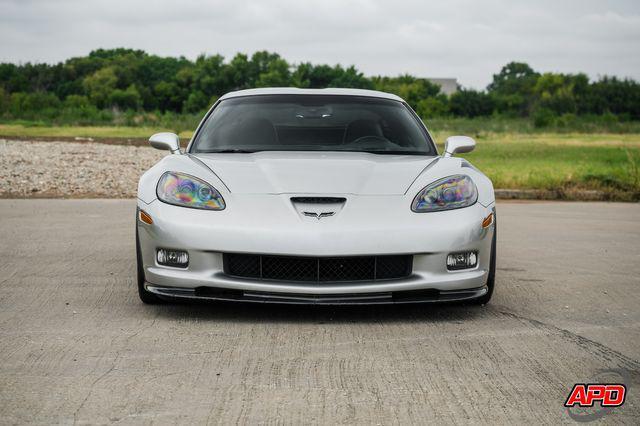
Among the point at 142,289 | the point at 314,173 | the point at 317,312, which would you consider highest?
the point at 314,173

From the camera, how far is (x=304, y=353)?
430 centimetres

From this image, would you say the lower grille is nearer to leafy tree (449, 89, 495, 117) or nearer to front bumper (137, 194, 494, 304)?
front bumper (137, 194, 494, 304)

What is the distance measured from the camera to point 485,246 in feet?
17.0

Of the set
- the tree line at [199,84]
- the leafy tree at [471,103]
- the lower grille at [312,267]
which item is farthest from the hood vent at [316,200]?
the leafy tree at [471,103]

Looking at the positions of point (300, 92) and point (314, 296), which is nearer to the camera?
point (314, 296)

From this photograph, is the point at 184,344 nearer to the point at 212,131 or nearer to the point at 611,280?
the point at 212,131

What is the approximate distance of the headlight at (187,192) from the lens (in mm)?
5047

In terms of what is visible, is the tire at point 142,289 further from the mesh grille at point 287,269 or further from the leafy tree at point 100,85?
the leafy tree at point 100,85

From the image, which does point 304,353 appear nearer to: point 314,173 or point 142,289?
point 314,173

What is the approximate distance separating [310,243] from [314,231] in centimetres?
7

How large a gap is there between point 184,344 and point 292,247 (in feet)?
2.51

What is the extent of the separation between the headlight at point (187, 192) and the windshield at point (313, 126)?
838 mm

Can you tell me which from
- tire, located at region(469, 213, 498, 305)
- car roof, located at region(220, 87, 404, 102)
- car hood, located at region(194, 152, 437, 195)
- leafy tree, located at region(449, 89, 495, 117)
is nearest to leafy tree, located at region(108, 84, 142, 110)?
leafy tree, located at region(449, 89, 495, 117)

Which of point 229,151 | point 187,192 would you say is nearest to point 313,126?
point 229,151
